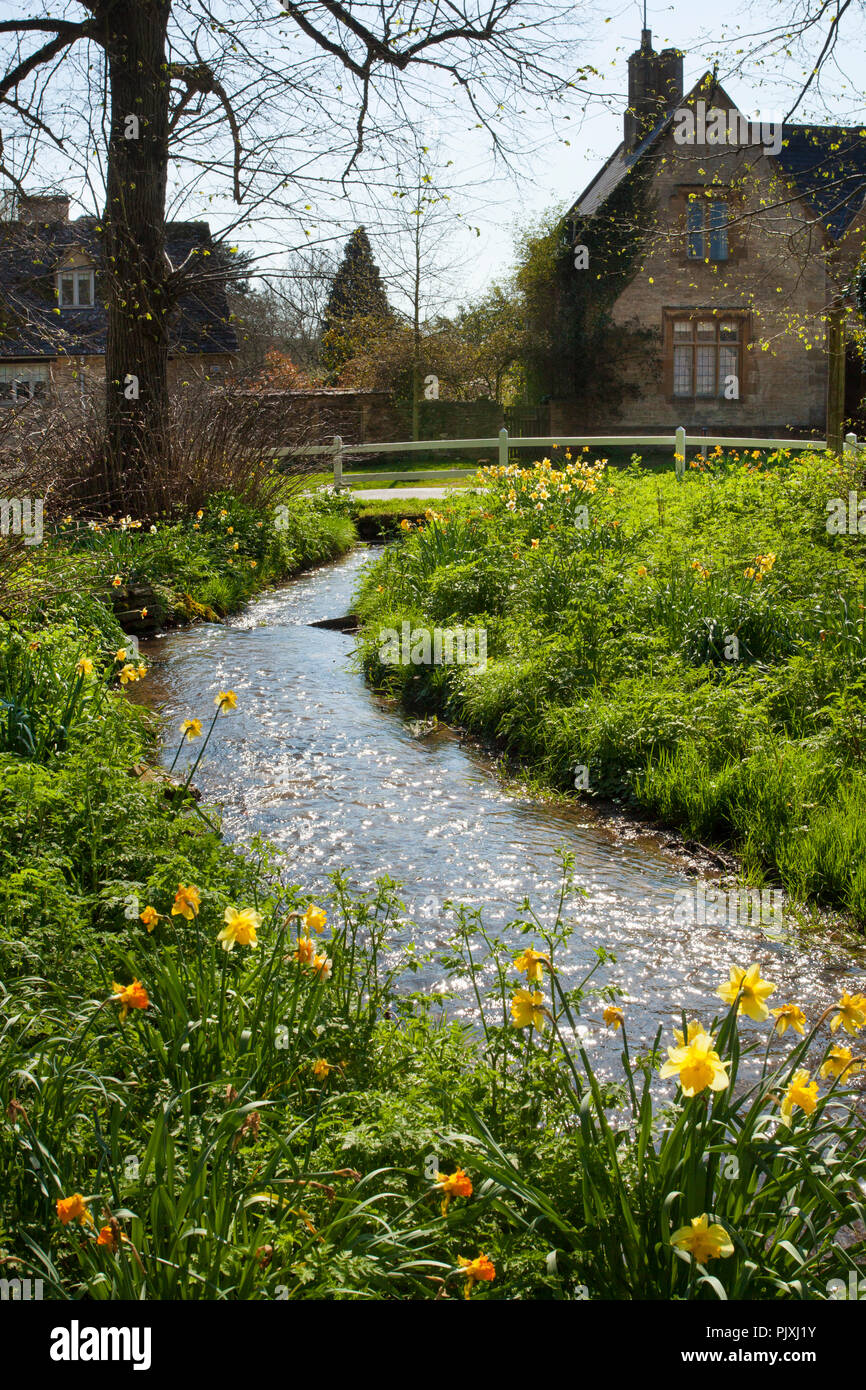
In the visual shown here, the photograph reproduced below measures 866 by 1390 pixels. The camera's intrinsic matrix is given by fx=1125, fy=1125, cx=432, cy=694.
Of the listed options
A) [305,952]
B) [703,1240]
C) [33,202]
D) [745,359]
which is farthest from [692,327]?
[703,1240]

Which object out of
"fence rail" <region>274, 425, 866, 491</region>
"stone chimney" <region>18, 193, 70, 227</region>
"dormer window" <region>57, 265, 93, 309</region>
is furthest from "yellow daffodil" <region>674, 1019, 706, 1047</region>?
"dormer window" <region>57, 265, 93, 309</region>

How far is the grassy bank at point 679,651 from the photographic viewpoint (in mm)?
5684

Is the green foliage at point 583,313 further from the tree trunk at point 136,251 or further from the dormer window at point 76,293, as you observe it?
the tree trunk at point 136,251

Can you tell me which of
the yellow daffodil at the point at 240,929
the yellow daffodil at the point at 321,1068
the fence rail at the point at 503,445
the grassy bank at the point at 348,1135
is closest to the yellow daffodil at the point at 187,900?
the grassy bank at the point at 348,1135

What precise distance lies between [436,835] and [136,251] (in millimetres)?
9562

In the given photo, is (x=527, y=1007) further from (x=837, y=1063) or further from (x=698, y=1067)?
(x=837, y=1063)

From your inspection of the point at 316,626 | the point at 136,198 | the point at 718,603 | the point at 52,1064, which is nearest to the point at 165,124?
the point at 136,198

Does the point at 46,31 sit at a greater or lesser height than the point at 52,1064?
greater

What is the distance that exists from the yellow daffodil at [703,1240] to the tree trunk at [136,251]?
38.5 ft

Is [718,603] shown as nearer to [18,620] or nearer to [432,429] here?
[18,620]

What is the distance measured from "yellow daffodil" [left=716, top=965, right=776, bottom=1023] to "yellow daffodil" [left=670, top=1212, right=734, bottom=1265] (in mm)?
389

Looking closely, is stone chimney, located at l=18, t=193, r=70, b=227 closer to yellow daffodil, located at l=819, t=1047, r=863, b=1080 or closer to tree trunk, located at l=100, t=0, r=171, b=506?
tree trunk, located at l=100, t=0, r=171, b=506

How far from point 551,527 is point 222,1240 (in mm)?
8183
